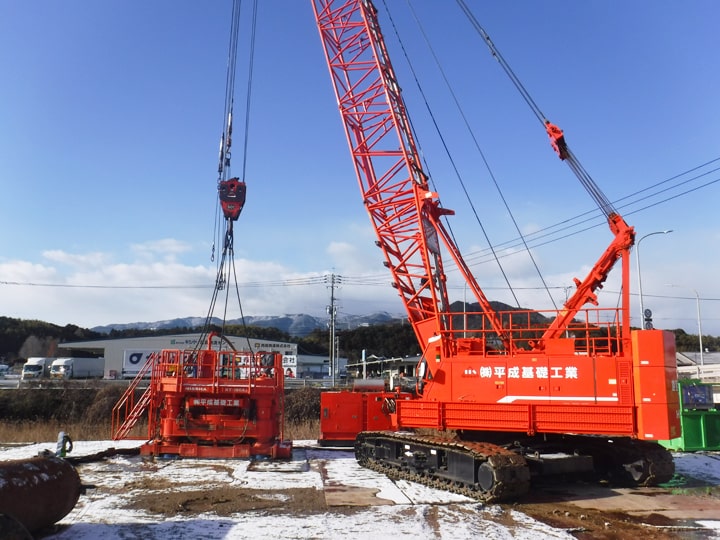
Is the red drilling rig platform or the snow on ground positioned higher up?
the red drilling rig platform

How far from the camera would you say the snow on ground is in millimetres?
7988

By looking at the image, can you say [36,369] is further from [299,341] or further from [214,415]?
[214,415]

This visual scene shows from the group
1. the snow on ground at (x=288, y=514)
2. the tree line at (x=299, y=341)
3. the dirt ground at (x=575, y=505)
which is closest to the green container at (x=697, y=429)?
the snow on ground at (x=288, y=514)

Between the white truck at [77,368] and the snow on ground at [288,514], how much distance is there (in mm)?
45004

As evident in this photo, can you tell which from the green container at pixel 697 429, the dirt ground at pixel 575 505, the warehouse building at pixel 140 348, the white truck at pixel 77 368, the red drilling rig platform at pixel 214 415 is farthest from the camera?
the warehouse building at pixel 140 348

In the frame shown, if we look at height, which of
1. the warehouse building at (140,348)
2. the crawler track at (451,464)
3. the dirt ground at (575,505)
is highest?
the warehouse building at (140,348)

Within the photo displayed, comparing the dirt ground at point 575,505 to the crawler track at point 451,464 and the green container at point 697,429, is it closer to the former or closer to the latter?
the crawler track at point 451,464

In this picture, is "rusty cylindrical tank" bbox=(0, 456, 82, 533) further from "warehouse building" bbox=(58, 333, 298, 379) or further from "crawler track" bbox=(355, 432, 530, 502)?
"warehouse building" bbox=(58, 333, 298, 379)

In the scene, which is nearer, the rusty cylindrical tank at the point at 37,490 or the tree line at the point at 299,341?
the rusty cylindrical tank at the point at 37,490

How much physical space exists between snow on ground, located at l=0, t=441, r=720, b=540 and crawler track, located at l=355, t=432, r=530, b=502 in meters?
0.26

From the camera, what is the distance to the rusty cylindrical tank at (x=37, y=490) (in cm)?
691

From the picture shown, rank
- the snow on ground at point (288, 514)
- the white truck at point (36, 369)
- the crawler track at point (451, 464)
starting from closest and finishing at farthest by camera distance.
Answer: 1. the snow on ground at point (288, 514)
2. the crawler track at point (451, 464)
3. the white truck at point (36, 369)

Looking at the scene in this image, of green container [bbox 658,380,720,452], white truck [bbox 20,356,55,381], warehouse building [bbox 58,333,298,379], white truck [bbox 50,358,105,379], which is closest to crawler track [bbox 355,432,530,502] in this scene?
green container [bbox 658,380,720,452]

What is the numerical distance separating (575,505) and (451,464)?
2235 millimetres
